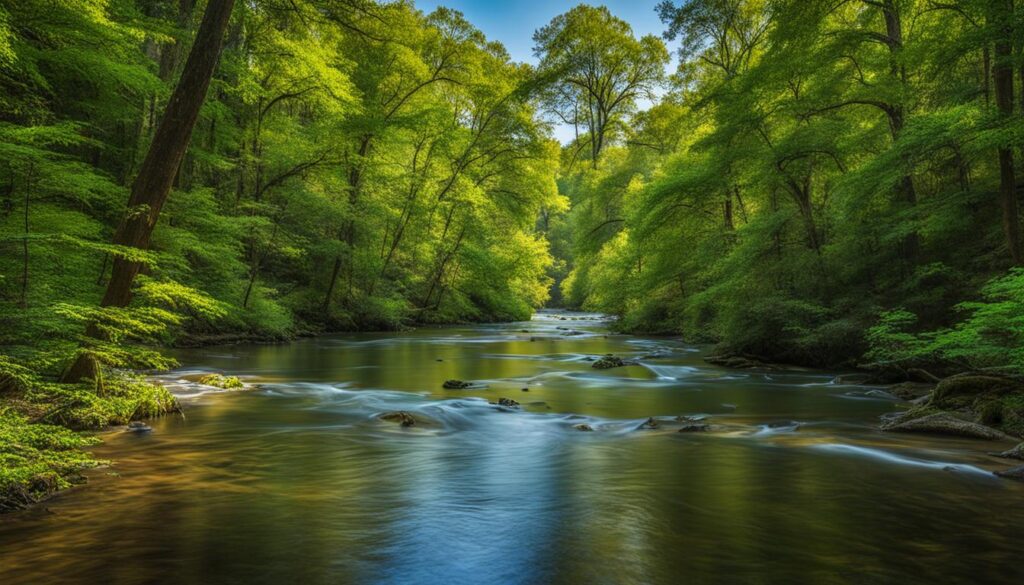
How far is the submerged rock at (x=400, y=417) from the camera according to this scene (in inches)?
316

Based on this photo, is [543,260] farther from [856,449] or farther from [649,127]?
[856,449]

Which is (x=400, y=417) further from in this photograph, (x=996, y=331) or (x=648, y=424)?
(x=996, y=331)

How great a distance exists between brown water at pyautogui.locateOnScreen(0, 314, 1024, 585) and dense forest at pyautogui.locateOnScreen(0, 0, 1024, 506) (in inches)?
35.2

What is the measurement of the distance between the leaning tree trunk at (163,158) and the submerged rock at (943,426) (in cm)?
979

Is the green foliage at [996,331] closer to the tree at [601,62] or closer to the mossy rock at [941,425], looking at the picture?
the mossy rock at [941,425]

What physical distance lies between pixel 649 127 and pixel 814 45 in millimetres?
16916

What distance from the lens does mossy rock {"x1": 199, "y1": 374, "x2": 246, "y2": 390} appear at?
1003 centimetres

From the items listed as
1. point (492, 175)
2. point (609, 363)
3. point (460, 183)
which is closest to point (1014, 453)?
point (609, 363)

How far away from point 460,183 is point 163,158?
21610mm

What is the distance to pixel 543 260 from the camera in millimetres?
35812

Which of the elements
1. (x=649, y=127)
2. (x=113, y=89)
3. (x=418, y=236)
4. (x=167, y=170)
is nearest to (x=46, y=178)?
(x=167, y=170)

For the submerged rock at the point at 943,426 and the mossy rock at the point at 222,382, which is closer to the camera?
the submerged rock at the point at 943,426

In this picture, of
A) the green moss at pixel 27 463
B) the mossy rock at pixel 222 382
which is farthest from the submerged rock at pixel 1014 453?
the mossy rock at pixel 222 382

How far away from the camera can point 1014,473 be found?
5.04 m
